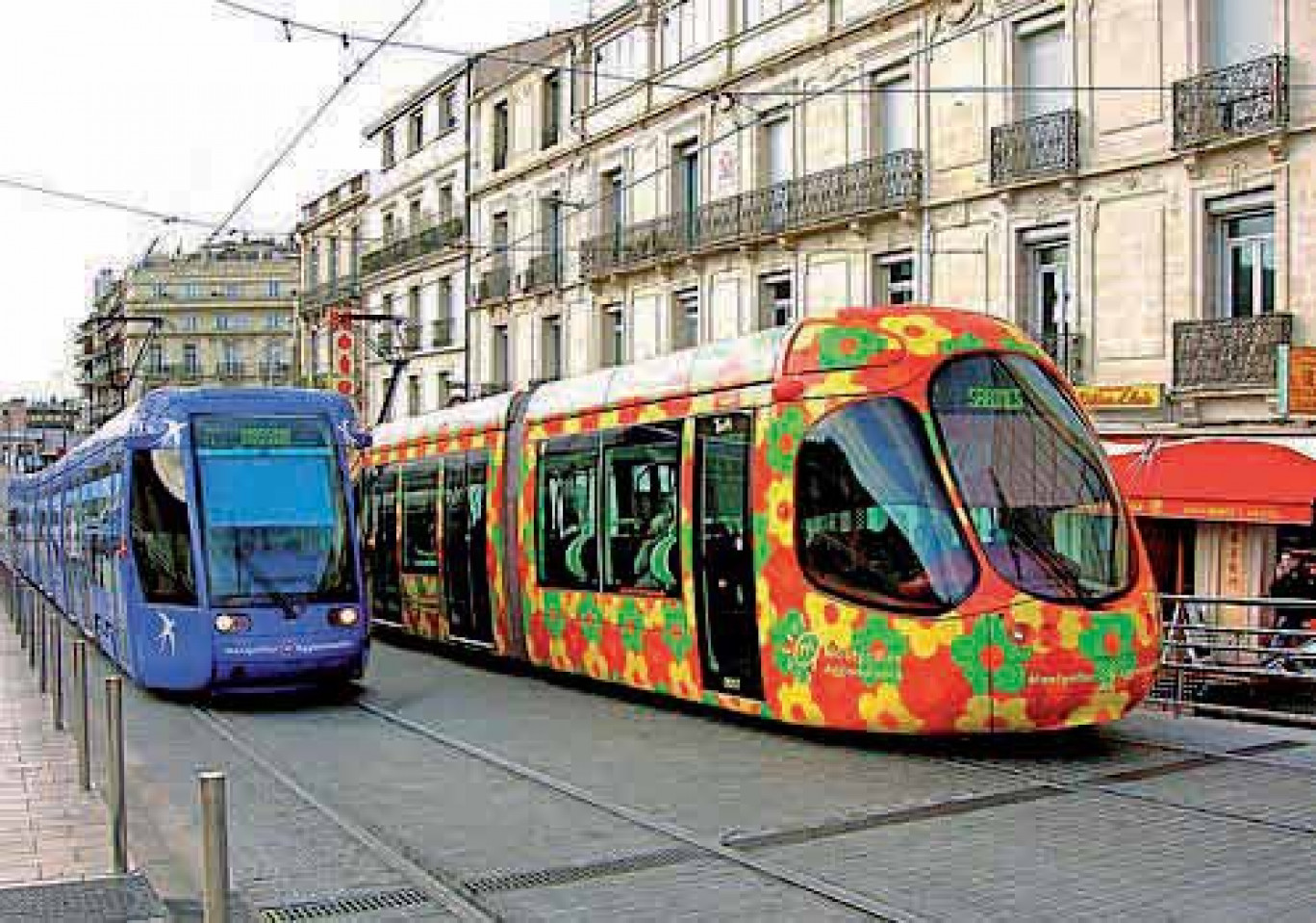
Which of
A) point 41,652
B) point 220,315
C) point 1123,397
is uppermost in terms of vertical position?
point 220,315

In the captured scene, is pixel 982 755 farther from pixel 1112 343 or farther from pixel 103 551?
pixel 1112 343

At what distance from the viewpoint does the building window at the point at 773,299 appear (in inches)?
1142

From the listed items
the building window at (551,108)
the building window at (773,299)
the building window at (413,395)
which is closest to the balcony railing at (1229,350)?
the building window at (773,299)

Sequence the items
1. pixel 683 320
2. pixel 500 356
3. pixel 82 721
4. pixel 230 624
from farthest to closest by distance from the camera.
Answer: pixel 500 356 → pixel 683 320 → pixel 230 624 → pixel 82 721

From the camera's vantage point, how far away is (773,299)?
1158 inches

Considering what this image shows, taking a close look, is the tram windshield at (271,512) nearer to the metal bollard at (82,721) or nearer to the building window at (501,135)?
the metal bollard at (82,721)

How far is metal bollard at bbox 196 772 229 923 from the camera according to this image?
534cm

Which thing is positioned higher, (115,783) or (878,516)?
(878,516)

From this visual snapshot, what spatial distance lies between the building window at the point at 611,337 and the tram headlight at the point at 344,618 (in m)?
21.3

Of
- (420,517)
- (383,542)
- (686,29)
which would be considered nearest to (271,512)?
(420,517)

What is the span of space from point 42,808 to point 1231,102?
16.9 meters

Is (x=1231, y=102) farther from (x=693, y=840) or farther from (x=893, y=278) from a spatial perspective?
(x=693, y=840)

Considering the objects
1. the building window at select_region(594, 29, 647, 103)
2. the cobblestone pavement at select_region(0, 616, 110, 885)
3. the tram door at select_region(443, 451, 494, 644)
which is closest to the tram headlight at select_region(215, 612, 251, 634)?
the cobblestone pavement at select_region(0, 616, 110, 885)

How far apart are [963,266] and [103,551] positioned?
557 inches
